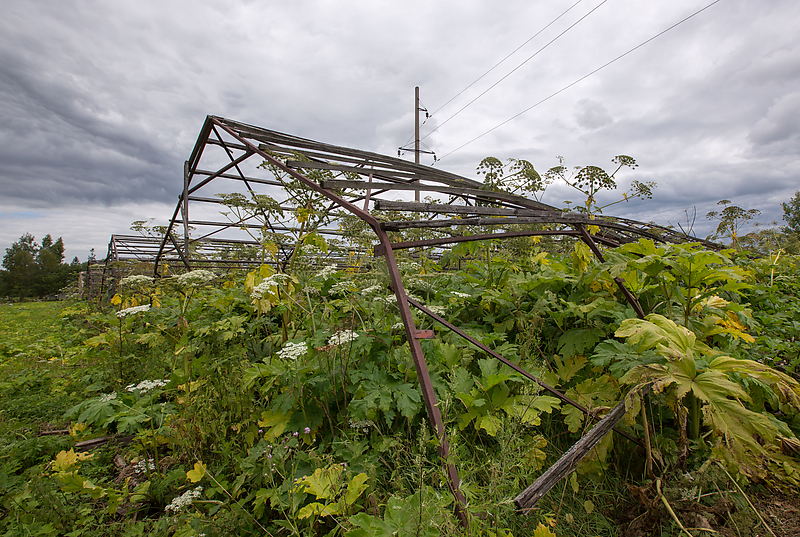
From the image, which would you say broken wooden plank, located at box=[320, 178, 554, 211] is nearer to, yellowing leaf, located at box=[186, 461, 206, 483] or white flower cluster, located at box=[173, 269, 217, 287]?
white flower cluster, located at box=[173, 269, 217, 287]

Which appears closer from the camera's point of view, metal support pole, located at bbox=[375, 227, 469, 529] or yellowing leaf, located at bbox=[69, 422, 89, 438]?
metal support pole, located at bbox=[375, 227, 469, 529]

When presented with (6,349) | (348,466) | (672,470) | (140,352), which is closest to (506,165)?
(672,470)

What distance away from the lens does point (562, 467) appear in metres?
1.49

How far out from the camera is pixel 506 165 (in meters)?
4.68

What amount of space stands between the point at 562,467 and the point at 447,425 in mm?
725

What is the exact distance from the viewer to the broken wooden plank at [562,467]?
4.40ft

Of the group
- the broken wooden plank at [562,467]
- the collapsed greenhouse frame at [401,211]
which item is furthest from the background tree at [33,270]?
the broken wooden plank at [562,467]

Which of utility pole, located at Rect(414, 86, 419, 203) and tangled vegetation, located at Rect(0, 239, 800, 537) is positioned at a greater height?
utility pole, located at Rect(414, 86, 419, 203)

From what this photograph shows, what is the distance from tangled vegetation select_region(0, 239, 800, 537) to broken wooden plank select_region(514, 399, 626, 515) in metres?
0.08

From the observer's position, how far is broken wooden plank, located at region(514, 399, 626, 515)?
1340mm

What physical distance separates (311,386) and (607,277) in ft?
6.84

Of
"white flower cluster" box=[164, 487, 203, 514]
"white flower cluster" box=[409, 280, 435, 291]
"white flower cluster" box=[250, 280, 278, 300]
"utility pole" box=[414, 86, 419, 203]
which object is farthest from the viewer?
"utility pole" box=[414, 86, 419, 203]

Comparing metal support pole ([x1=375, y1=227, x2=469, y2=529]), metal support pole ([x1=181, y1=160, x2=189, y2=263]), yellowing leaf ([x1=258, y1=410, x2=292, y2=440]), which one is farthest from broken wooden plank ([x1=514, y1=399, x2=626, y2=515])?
metal support pole ([x1=181, y1=160, x2=189, y2=263])

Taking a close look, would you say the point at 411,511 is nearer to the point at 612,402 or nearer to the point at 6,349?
the point at 612,402
